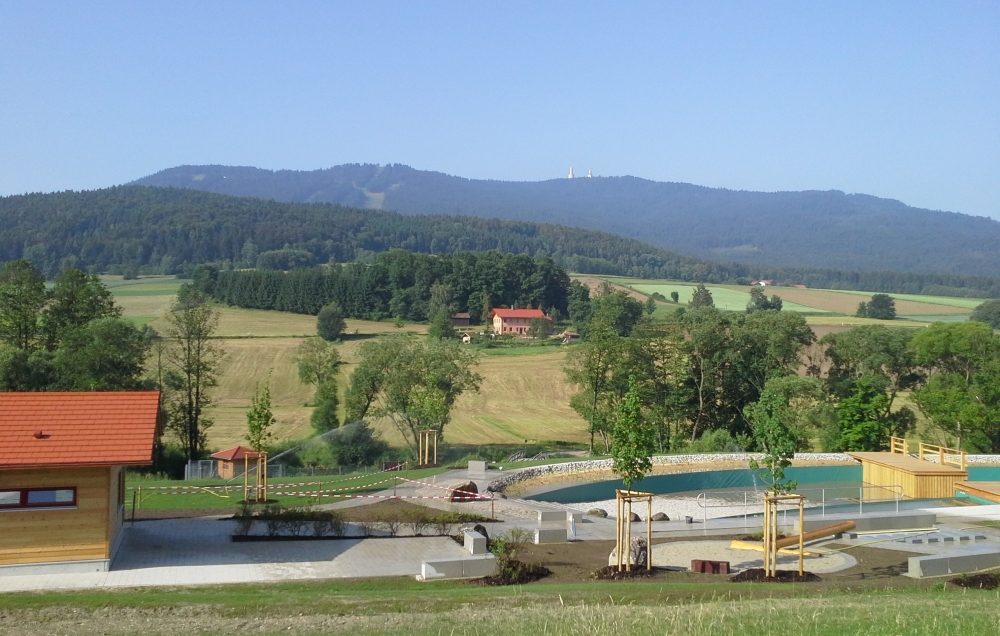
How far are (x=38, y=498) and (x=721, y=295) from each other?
119 m

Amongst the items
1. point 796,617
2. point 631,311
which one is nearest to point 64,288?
point 796,617

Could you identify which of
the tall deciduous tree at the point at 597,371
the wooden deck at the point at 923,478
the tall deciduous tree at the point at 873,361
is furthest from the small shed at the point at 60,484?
the tall deciduous tree at the point at 873,361

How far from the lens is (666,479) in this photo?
33500mm

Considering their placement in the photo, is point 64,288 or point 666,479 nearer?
point 666,479

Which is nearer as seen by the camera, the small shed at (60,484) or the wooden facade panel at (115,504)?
the small shed at (60,484)

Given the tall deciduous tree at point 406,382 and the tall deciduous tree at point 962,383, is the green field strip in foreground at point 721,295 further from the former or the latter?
the tall deciduous tree at point 406,382

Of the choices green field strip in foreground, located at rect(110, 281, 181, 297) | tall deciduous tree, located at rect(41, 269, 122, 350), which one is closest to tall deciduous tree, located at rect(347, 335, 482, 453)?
tall deciduous tree, located at rect(41, 269, 122, 350)

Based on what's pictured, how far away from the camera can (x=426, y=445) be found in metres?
34.2

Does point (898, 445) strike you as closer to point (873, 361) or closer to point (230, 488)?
point (873, 361)

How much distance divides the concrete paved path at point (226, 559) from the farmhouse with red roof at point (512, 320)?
6752 centimetres

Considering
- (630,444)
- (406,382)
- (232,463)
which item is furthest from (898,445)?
(232,463)

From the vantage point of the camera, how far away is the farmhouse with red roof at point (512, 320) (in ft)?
288

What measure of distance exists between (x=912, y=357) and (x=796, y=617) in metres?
41.9

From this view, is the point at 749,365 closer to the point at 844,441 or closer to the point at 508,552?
the point at 844,441
